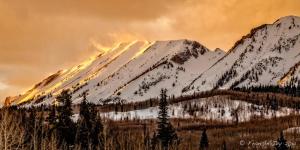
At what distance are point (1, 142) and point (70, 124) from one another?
4459cm

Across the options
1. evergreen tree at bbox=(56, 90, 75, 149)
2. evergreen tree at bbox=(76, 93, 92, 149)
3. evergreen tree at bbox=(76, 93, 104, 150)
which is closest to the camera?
evergreen tree at bbox=(56, 90, 75, 149)

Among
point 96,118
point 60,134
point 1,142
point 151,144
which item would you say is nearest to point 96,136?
point 96,118

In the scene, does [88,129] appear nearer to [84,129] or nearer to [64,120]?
[84,129]

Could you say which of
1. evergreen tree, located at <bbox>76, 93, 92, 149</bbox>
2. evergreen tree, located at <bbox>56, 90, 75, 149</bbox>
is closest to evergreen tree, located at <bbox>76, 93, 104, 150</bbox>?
evergreen tree, located at <bbox>76, 93, 92, 149</bbox>

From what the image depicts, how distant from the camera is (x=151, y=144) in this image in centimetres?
14125

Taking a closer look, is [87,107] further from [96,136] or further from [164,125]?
[164,125]

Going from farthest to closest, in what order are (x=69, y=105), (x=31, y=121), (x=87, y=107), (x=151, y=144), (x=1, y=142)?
1. (x=151, y=144)
2. (x=31, y=121)
3. (x=87, y=107)
4. (x=69, y=105)
5. (x=1, y=142)

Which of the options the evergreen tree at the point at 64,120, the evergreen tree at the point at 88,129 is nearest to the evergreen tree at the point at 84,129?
the evergreen tree at the point at 88,129

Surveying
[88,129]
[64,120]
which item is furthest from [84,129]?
[64,120]

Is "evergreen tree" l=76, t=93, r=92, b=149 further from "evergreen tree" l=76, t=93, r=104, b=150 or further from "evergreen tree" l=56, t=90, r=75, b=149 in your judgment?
"evergreen tree" l=56, t=90, r=75, b=149

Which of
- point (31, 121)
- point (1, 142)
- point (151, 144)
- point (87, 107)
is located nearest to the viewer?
point (1, 142)

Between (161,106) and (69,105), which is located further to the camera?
(161,106)

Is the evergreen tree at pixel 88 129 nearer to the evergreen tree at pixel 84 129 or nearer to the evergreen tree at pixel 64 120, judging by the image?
the evergreen tree at pixel 84 129

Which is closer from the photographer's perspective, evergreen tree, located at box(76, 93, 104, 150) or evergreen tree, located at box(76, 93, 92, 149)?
evergreen tree, located at box(76, 93, 92, 149)
